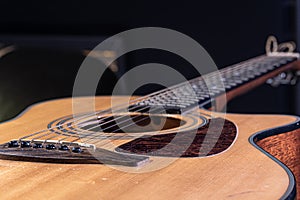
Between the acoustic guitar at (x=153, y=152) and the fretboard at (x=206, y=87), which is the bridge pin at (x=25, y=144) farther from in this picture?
the fretboard at (x=206, y=87)

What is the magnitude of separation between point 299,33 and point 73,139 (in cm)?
97

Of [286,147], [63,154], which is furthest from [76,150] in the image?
[286,147]

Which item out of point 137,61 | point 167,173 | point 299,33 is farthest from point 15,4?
point 167,173

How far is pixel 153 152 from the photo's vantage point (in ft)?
2.00

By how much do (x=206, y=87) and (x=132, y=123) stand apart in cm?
21

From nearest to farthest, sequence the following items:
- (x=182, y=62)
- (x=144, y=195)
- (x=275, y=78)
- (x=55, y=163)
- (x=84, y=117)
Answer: (x=144, y=195) < (x=55, y=163) < (x=84, y=117) < (x=275, y=78) < (x=182, y=62)

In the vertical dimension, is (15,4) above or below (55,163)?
above

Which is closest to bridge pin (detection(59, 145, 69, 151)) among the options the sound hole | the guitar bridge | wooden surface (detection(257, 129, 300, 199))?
the guitar bridge

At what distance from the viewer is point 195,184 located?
0.50 metres

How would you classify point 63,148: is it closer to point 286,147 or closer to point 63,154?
point 63,154

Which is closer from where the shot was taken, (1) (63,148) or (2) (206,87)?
(1) (63,148)

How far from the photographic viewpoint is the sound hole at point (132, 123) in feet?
2.50

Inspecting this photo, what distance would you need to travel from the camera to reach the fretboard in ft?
2.74

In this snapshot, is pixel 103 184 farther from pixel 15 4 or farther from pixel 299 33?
pixel 15 4
